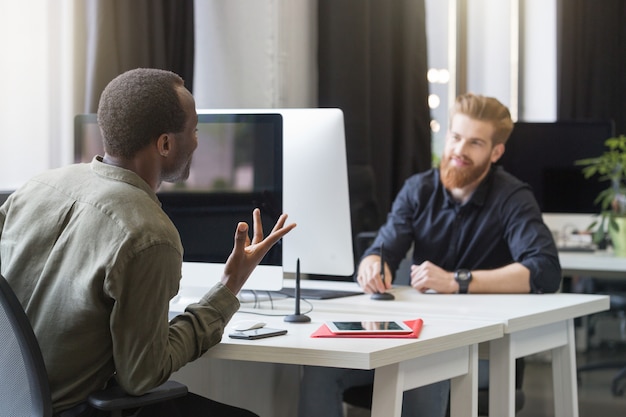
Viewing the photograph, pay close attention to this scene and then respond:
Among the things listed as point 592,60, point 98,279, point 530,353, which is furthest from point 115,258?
point 592,60

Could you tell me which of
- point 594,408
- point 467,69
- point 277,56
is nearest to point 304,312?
point 277,56

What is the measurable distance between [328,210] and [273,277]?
24 cm

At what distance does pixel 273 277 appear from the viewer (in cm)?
232

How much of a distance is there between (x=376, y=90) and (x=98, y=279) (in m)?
2.93

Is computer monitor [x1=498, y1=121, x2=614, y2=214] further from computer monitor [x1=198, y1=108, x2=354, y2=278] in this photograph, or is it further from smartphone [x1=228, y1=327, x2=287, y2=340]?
smartphone [x1=228, y1=327, x2=287, y2=340]

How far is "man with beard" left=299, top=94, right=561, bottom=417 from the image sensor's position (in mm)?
2727

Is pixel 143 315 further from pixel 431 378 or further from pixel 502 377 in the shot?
pixel 502 377

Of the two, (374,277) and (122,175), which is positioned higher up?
(122,175)

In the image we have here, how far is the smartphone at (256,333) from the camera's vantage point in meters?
1.99

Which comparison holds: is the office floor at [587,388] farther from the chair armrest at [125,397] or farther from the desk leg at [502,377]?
the chair armrest at [125,397]

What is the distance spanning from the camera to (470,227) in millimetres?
3008

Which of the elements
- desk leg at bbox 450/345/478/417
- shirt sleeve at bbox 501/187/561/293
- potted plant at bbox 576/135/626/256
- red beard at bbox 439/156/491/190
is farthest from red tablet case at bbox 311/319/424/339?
potted plant at bbox 576/135/626/256

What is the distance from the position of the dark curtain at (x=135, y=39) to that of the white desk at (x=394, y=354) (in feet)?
3.64

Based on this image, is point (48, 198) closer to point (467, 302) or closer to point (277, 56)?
point (467, 302)
